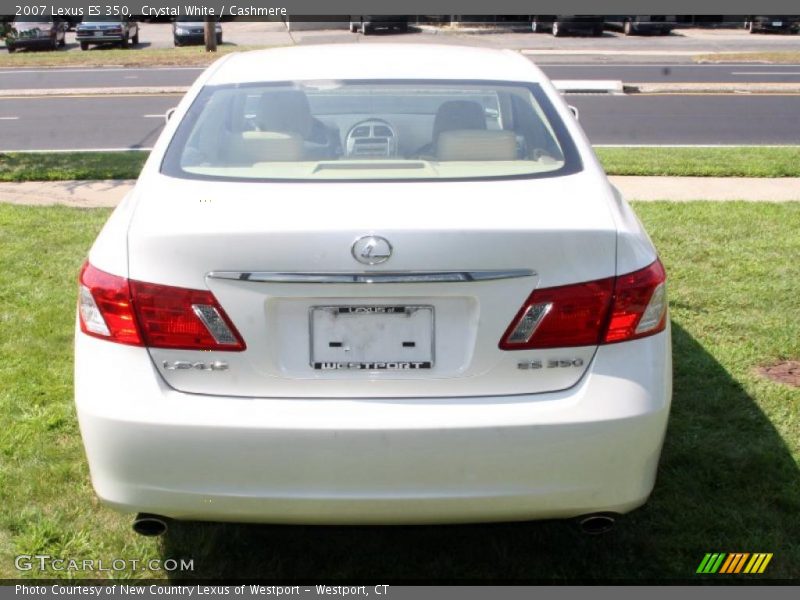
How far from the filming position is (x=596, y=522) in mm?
2930

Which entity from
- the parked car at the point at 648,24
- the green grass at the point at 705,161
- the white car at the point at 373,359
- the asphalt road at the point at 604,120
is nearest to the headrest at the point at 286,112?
the white car at the point at 373,359

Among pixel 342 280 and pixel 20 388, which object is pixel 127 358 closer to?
pixel 342 280

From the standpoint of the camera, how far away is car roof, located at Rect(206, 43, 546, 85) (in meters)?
3.77

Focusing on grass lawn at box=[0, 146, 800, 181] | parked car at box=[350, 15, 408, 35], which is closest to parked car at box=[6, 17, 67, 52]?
parked car at box=[350, 15, 408, 35]

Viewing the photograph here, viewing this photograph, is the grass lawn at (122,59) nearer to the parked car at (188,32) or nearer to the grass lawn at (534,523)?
the parked car at (188,32)

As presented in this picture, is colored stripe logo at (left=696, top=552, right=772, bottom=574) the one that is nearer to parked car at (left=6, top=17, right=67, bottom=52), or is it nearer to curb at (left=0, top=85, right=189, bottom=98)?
curb at (left=0, top=85, right=189, bottom=98)

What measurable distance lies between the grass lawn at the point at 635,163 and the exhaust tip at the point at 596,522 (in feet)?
23.6

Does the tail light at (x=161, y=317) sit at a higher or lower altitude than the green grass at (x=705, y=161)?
higher

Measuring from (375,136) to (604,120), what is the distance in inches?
473

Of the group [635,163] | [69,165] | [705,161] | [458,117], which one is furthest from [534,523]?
[69,165]

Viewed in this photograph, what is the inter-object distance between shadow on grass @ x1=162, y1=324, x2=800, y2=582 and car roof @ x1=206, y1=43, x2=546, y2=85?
1692 mm

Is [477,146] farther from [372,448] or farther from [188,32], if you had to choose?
[188,32]

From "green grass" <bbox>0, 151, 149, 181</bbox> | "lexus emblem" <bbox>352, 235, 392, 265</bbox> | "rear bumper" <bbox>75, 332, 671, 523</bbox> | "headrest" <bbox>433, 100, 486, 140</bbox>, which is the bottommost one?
"green grass" <bbox>0, 151, 149, 181</bbox>

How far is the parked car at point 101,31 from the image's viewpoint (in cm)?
3372
